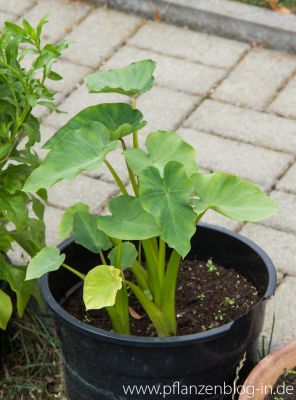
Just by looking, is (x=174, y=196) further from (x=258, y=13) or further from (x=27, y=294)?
(x=258, y=13)

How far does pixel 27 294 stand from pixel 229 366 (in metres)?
0.76

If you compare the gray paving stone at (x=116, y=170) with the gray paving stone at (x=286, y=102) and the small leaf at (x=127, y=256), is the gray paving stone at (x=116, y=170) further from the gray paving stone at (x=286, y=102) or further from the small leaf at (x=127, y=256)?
the small leaf at (x=127, y=256)

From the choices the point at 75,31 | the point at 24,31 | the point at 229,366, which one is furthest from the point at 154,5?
the point at 229,366

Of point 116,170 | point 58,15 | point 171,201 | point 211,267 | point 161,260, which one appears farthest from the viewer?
point 58,15

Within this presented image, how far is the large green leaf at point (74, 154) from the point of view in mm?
2930

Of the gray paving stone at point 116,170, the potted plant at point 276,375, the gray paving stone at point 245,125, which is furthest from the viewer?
the gray paving stone at point 245,125

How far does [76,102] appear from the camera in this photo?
194 inches

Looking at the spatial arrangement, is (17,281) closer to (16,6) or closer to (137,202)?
(137,202)

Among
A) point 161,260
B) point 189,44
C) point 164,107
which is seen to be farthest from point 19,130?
point 189,44

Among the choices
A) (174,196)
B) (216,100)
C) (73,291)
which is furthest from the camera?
(216,100)

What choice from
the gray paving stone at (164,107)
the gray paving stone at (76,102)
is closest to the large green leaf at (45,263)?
the gray paving stone at (164,107)

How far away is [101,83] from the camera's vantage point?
10.3 ft

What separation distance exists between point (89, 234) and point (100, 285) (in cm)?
26

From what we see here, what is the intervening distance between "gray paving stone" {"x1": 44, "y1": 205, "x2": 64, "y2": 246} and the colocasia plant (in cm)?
94
